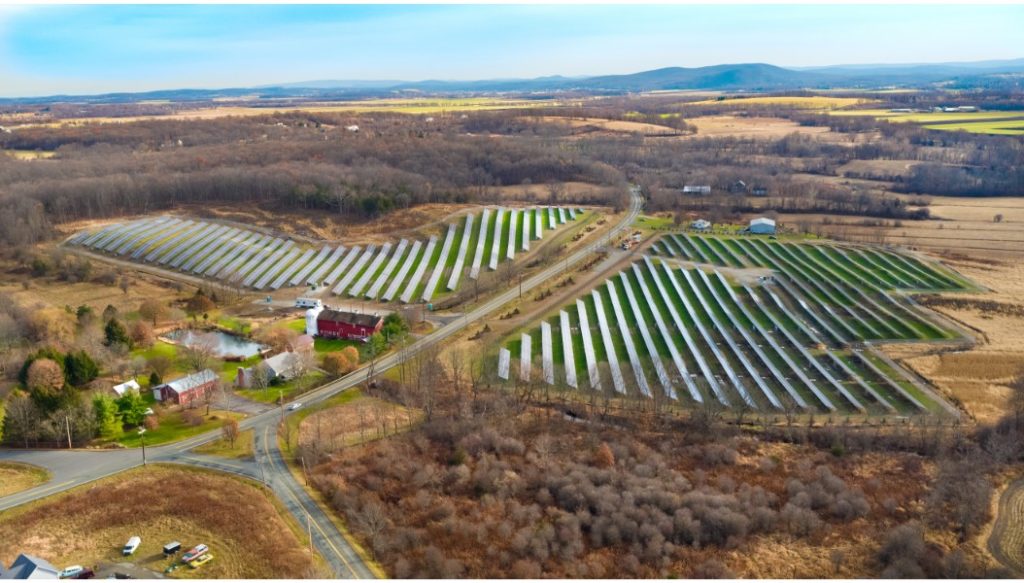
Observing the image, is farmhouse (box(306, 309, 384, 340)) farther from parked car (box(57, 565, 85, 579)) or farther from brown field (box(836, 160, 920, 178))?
brown field (box(836, 160, 920, 178))

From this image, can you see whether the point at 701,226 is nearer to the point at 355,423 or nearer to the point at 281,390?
the point at 355,423

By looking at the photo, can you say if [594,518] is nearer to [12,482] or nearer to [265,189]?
[12,482]

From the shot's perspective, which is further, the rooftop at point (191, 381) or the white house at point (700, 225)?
the white house at point (700, 225)

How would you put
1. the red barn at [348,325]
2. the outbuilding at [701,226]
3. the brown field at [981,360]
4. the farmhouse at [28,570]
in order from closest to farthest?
the farmhouse at [28,570]
the brown field at [981,360]
the red barn at [348,325]
the outbuilding at [701,226]

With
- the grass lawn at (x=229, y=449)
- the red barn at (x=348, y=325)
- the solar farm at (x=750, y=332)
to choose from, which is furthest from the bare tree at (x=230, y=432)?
the solar farm at (x=750, y=332)

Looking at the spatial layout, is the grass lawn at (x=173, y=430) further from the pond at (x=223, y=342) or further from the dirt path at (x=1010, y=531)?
the dirt path at (x=1010, y=531)

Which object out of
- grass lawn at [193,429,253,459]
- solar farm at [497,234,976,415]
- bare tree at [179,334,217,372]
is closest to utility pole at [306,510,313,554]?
grass lawn at [193,429,253,459]

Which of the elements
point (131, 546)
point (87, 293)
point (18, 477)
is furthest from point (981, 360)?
point (87, 293)
